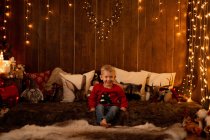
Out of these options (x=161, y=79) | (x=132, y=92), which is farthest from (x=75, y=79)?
(x=161, y=79)

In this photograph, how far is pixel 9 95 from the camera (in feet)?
12.4

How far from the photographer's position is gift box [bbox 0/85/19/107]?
370cm

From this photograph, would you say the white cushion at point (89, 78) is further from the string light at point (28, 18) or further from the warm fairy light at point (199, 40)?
the warm fairy light at point (199, 40)

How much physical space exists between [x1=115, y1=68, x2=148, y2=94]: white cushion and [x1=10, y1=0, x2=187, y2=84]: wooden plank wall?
0.79 feet

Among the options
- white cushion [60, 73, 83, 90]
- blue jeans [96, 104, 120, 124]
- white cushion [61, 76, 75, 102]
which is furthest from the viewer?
white cushion [60, 73, 83, 90]

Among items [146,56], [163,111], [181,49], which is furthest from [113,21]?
[163,111]

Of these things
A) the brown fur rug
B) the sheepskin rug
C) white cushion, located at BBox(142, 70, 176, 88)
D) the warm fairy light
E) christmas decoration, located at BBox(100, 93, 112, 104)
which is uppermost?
the warm fairy light

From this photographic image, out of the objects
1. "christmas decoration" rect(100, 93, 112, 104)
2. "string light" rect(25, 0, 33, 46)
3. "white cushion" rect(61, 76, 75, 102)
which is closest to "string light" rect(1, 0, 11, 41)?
"string light" rect(25, 0, 33, 46)

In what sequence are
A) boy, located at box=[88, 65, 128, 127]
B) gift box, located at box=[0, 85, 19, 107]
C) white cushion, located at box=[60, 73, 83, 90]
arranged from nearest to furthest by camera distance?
boy, located at box=[88, 65, 128, 127] → gift box, located at box=[0, 85, 19, 107] → white cushion, located at box=[60, 73, 83, 90]

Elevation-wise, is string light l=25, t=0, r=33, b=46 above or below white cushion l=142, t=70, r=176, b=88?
above

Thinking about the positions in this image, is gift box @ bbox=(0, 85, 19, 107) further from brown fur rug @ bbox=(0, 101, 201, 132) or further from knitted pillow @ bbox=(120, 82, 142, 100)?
knitted pillow @ bbox=(120, 82, 142, 100)

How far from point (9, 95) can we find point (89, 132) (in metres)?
1.21

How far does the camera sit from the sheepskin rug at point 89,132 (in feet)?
9.68

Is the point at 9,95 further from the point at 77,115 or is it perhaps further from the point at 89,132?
the point at 89,132
